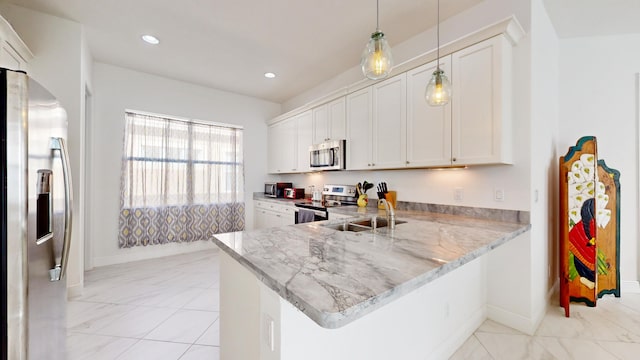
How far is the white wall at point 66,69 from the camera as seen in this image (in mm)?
2525

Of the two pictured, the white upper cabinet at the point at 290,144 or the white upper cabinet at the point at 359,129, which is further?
the white upper cabinet at the point at 290,144

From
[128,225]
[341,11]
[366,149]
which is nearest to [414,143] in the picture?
[366,149]

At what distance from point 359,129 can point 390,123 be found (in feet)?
1.70

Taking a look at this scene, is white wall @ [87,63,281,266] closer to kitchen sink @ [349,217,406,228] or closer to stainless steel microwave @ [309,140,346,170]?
stainless steel microwave @ [309,140,346,170]

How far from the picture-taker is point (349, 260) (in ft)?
3.64

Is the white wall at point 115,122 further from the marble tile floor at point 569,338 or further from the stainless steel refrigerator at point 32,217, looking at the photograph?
the marble tile floor at point 569,338

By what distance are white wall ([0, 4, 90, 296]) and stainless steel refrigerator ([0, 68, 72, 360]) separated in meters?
1.49

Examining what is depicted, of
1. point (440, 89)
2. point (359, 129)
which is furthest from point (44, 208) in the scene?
point (359, 129)

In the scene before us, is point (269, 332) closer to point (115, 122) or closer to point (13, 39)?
point (13, 39)

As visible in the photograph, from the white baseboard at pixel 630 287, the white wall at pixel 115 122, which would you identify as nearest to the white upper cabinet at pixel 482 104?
the white baseboard at pixel 630 287

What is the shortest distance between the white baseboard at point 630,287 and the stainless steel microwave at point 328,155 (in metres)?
3.34

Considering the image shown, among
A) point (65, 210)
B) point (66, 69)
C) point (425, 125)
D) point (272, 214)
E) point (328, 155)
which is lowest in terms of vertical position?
point (272, 214)

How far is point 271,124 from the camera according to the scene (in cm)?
521

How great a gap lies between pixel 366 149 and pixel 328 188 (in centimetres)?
114
